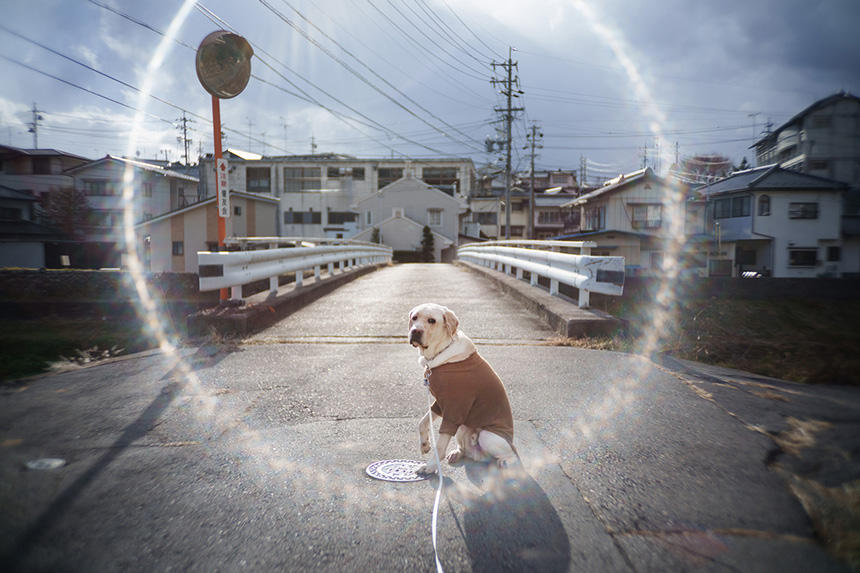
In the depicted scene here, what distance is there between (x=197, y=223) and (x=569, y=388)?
27.2 metres

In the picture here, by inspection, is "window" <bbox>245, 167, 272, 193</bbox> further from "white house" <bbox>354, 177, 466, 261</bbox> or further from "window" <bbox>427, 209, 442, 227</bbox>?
"window" <bbox>427, 209, 442, 227</bbox>

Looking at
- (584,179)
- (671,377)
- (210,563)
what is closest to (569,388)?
(671,377)

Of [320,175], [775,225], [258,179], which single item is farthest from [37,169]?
[258,179]

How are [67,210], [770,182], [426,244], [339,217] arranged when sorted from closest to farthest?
[770,182]
[67,210]
[426,244]
[339,217]

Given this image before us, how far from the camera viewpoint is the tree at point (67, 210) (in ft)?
26.6

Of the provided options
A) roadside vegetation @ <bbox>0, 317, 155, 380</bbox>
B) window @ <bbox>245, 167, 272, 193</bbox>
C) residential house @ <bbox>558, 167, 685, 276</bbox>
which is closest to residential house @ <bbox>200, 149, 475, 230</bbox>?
window @ <bbox>245, 167, 272, 193</bbox>

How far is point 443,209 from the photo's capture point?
39219 mm

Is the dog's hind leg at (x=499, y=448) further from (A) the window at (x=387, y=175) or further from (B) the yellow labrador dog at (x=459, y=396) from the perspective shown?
(A) the window at (x=387, y=175)

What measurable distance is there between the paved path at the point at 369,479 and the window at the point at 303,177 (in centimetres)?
4244

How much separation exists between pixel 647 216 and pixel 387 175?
26023 millimetres

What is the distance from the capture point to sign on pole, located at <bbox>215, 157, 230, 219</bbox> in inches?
226

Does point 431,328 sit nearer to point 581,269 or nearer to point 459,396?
point 459,396

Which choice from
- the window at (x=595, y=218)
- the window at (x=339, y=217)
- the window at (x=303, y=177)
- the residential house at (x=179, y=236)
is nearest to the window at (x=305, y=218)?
the window at (x=339, y=217)

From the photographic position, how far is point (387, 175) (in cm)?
4569
